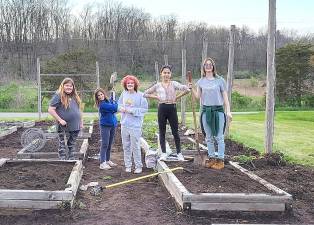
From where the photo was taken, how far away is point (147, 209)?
Result: 5746 millimetres

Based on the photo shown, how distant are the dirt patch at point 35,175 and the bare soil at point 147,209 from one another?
1.16 ft

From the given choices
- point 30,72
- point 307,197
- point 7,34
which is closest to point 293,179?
point 307,197

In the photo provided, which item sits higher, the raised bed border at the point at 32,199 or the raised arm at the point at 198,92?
the raised arm at the point at 198,92

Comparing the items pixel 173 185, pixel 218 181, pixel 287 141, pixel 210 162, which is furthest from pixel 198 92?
pixel 287 141

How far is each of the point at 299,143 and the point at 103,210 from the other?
7.64 meters

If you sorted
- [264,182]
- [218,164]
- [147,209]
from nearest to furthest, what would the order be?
[147,209] → [264,182] → [218,164]

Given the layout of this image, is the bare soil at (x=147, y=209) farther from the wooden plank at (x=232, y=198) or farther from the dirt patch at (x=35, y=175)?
the dirt patch at (x=35, y=175)

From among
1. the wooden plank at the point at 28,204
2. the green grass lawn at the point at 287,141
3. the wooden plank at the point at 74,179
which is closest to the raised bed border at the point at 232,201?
the wooden plank at the point at 74,179

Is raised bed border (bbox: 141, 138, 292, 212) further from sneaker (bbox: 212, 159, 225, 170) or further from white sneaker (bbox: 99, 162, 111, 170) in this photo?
white sneaker (bbox: 99, 162, 111, 170)

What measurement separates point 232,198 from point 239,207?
0.43 ft

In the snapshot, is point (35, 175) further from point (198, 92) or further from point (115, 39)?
point (115, 39)

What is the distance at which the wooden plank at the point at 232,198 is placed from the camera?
5438 mm

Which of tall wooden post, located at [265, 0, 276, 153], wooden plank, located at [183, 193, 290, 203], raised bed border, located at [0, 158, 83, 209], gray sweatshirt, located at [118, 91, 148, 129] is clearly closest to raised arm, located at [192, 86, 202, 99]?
gray sweatshirt, located at [118, 91, 148, 129]

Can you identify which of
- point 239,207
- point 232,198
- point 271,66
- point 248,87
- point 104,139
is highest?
point 271,66
